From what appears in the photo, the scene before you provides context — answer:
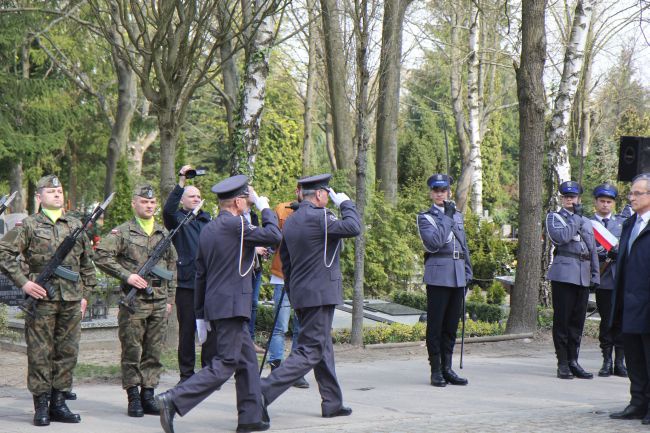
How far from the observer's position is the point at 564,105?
17.0 meters

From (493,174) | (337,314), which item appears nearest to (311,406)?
(337,314)

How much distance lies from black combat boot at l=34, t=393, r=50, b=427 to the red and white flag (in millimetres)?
6432

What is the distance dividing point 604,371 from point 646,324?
3084mm

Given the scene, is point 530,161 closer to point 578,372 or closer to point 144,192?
point 578,372

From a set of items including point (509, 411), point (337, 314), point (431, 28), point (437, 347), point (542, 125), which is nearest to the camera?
point (509, 411)

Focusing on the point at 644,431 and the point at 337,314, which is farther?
the point at 337,314

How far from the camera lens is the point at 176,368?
1088 centimetres

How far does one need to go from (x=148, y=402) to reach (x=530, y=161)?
25.8 feet

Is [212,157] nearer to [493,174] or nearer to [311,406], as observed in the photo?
[493,174]

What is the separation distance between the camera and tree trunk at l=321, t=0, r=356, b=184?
867 inches

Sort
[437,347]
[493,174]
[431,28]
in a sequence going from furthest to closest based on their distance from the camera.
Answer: [493,174] → [431,28] → [437,347]

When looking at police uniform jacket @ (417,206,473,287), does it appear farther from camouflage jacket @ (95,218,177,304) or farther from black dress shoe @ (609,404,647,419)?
camouflage jacket @ (95,218,177,304)

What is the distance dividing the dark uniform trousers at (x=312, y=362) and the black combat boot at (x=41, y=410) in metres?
1.75

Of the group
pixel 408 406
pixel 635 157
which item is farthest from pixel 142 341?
pixel 635 157
